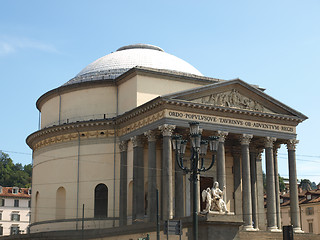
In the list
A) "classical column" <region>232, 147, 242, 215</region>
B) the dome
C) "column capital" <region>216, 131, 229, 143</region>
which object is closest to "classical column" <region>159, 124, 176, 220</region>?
"column capital" <region>216, 131, 229, 143</region>

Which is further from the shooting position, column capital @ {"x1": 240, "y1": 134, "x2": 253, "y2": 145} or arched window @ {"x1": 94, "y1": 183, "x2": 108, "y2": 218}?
arched window @ {"x1": 94, "y1": 183, "x2": 108, "y2": 218}

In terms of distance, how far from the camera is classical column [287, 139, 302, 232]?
4631 centimetres

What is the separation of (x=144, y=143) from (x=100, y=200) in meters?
6.94

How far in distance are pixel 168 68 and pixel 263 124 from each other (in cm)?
1135

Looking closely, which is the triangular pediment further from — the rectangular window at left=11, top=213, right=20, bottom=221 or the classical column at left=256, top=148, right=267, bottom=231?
the rectangular window at left=11, top=213, right=20, bottom=221

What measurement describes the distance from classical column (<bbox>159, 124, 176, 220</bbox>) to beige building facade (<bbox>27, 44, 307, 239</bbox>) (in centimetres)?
7

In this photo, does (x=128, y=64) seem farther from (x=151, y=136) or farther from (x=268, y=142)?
(x=268, y=142)

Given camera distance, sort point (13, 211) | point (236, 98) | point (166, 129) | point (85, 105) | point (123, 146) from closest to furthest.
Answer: point (166, 129) < point (236, 98) < point (123, 146) < point (85, 105) < point (13, 211)

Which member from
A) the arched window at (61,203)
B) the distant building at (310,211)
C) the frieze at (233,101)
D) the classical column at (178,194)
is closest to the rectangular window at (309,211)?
the distant building at (310,211)

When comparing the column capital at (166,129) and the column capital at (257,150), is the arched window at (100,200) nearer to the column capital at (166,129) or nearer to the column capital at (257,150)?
the column capital at (166,129)

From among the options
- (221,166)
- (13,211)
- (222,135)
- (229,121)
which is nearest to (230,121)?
(229,121)

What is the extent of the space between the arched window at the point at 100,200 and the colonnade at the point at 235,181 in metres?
2.27

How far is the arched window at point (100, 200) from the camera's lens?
162 feet

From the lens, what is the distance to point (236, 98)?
153 feet
